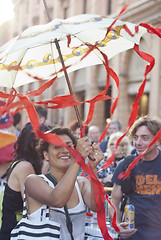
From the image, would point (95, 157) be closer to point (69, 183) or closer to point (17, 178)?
point (69, 183)

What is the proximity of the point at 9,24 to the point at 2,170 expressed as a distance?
33.0 meters

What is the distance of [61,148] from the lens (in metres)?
2.40

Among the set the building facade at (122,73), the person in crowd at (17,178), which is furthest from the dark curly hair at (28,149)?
the building facade at (122,73)

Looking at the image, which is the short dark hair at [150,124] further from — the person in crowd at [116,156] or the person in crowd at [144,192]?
the person in crowd at [116,156]

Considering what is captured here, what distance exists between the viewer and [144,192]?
310 cm

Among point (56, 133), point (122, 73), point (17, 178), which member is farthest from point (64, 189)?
point (122, 73)

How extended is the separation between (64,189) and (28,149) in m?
0.85

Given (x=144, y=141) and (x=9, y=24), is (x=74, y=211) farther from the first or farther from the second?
(x=9, y=24)

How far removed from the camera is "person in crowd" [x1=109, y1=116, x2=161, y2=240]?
302cm

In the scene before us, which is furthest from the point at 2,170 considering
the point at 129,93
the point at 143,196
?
the point at 129,93

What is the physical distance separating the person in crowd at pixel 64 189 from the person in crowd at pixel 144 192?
0.71m

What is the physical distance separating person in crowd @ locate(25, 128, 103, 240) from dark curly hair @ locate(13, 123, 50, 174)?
9.5 inches

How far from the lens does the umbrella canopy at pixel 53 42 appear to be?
6.51ft

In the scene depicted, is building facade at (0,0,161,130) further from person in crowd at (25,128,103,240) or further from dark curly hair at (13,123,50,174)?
person in crowd at (25,128,103,240)
